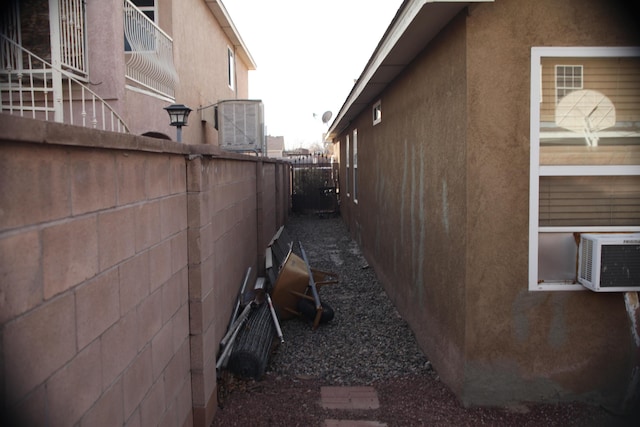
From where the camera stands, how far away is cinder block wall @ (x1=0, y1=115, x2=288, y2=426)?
4.55 feet

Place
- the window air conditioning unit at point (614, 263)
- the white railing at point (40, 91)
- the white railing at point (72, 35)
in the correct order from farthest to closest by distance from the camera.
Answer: the white railing at point (72, 35) < the white railing at point (40, 91) < the window air conditioning unit at point (614, 263)

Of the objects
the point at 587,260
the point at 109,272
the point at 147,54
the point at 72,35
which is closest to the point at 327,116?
the point at 147,54

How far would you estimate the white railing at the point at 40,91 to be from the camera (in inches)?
237

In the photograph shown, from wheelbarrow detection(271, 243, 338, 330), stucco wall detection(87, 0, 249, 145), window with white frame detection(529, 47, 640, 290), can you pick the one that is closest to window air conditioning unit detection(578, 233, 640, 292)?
window with white frame detection(529, 47, 640, 290)

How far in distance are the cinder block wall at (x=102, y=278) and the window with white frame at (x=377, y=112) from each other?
4.69 m

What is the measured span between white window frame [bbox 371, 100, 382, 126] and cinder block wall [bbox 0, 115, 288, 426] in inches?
185

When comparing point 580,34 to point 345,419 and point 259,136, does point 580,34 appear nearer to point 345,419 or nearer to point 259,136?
point 345,419

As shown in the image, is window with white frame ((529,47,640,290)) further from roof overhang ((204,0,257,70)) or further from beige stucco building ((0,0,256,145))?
roof overhang ((204,0,257,70))

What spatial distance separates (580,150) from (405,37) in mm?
1789

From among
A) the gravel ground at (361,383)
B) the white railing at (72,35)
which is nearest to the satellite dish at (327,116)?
the white railing at (72,35)

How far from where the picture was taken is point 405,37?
14.5 ft

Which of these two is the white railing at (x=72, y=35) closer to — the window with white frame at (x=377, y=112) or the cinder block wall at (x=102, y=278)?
the cinder block wall at (x=102, y=278)

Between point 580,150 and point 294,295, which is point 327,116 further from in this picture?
point 580,150

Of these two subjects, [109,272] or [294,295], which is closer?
[109,272]
